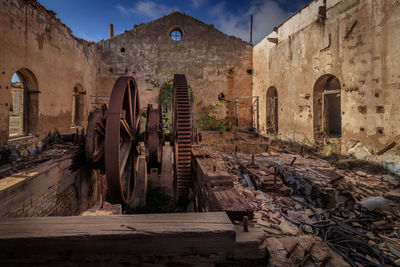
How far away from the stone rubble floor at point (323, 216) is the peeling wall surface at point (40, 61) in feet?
19.4

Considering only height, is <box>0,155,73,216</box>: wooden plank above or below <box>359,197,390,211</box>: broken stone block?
above

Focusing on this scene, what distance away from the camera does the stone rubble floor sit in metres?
1.77

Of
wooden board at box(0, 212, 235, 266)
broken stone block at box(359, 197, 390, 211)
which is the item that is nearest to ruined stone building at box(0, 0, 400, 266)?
wooden board at box(0, 212, 235, 266)

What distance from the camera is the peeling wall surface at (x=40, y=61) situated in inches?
188

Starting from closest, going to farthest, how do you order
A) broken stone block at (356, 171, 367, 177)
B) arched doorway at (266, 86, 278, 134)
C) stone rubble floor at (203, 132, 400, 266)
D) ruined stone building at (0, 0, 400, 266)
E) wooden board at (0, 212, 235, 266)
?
wooden board at (0, 212, 235, 266) → ruined stone building at (0, 0, 400, 266) → stone rubble floor at (203, 132, 400, 266) → broken stone block at (356, 171, 367, 177) → arched doorway at (266, 86, 278, 134)

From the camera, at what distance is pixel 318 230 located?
253cm

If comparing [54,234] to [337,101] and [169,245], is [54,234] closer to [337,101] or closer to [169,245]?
[169,245]

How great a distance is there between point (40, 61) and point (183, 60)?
722cm

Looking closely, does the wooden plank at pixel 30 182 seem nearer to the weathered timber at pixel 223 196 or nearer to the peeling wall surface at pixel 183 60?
the weathered timber at pixel 223 196

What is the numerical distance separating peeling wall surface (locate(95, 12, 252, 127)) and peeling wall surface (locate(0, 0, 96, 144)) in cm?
263

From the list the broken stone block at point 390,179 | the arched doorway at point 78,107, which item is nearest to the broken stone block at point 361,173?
the broken stone block at point 390,179

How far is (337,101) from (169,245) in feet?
42.3

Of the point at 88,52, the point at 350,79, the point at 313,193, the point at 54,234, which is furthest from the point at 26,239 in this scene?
the point at 88,52

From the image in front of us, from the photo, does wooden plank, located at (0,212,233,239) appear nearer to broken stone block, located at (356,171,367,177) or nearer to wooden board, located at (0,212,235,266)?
wooden board, located at (0,212,235,266)
